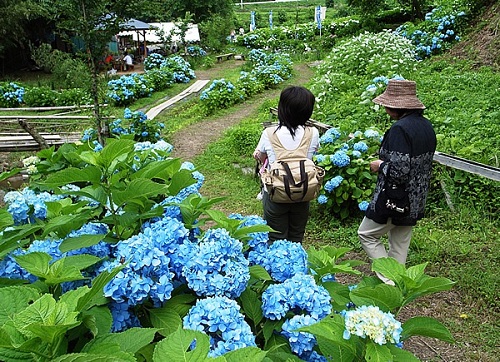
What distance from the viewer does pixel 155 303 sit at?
1.37m

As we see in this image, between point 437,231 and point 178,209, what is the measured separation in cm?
361

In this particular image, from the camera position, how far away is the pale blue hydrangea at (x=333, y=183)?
502 cm

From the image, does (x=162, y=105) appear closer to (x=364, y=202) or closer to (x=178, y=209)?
(x=364, y=202)

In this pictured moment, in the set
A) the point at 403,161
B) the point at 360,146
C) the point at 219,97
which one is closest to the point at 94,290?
the point at 403,161

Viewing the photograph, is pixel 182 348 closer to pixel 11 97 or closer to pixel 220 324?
pixel 220 324

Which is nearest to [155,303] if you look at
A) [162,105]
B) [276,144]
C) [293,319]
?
[293,319]

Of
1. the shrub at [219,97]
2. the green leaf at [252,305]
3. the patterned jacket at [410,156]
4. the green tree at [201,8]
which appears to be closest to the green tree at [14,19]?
the shrub at [219,97]

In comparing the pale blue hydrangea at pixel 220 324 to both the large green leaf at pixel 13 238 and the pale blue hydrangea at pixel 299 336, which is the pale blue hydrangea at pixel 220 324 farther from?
the large green leaf at pixel 13 238

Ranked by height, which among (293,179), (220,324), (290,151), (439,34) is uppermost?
(220,324)

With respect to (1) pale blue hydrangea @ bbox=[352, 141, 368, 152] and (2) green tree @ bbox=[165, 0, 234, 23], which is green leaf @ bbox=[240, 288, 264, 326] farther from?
(2) green tree @ bbox=[165, 0, 234, 23]

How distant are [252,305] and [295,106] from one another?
1.83m

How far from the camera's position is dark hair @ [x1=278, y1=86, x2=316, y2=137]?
121 inches

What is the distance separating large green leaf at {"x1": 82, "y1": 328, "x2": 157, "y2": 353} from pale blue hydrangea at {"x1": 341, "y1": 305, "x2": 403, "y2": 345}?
1.58ft

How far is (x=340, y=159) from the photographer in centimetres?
508
